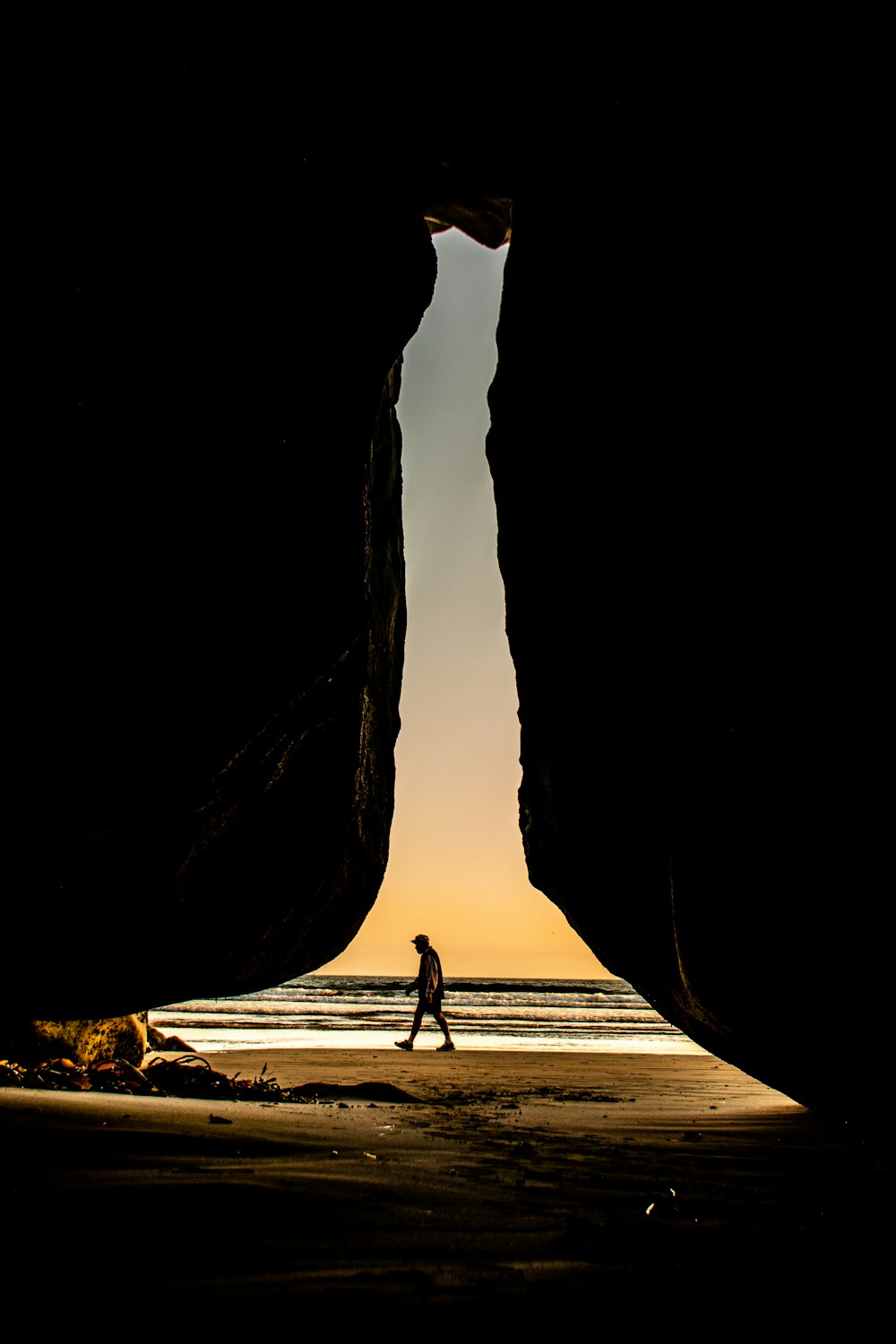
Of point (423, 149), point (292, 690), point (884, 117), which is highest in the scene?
point (423, 149)

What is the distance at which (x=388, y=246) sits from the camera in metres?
4.07

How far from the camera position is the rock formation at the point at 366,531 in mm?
2738

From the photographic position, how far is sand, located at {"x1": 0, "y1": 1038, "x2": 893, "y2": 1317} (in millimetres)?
1621

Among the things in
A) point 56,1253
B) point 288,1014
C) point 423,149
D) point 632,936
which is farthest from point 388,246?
point 288,1014

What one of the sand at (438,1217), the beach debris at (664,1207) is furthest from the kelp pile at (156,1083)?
the beach debris at (664,1207)

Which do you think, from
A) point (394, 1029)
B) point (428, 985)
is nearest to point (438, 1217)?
point (428, 985)

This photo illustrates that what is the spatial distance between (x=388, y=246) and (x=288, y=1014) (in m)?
20.2

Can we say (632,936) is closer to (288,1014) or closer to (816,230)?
(816,230)

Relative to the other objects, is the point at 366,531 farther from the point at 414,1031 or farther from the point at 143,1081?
the point at 414,1031

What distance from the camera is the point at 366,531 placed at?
169 inches

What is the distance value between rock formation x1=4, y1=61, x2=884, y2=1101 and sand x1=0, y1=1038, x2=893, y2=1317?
0.67 meters

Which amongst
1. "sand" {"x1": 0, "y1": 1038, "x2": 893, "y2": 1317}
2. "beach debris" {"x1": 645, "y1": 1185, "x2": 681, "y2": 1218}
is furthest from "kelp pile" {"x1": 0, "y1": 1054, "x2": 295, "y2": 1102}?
"beach debris" {"x1": 645, "y1": 1185, "x2": 681, "y2": 1218}

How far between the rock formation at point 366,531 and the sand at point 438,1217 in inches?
26.2

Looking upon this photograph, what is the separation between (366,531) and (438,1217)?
314 cm
